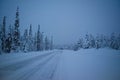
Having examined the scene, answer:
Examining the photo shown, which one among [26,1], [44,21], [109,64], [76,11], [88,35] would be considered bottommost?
[109,64]

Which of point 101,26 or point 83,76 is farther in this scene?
point 101,26

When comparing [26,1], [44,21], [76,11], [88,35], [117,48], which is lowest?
[117,48]

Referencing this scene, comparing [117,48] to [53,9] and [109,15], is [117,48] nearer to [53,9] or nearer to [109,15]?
[109,15]

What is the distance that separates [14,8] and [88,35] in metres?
4.24

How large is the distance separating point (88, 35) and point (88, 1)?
1.97 metres

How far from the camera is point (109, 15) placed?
6.43 m

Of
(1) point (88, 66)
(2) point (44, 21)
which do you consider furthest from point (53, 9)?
(1) point (88, 66)

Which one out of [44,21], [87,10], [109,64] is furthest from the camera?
[44,21]

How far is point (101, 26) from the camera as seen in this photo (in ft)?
22.2

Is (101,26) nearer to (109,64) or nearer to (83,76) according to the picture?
(109,64)

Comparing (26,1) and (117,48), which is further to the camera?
(26,1)

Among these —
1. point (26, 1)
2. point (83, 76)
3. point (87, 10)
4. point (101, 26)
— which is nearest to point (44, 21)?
point (26, 1)

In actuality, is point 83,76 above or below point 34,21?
below

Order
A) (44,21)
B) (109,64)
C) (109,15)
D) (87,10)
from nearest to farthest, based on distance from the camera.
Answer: (109,64)
(109,15)
(87,10)
(44,21)
